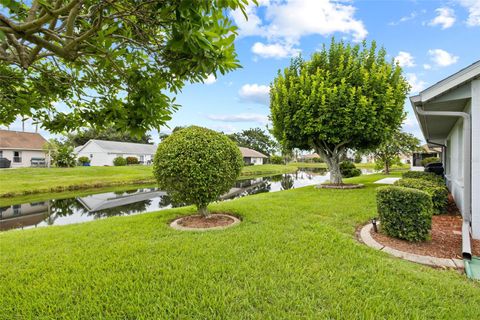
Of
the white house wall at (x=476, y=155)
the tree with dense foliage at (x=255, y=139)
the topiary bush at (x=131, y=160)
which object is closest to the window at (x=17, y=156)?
the topiary bush at (x=131, y=160)

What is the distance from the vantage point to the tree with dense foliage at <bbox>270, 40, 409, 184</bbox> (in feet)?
35.3

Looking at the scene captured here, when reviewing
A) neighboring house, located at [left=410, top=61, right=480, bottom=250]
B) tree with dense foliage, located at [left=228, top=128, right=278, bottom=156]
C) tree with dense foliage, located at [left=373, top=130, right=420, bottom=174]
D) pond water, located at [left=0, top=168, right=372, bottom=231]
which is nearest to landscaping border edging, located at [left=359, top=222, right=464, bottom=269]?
neighboring house, located at [left=410, top=61, right=480, bottom=250]

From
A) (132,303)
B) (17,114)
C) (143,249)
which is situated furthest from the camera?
(143,249)

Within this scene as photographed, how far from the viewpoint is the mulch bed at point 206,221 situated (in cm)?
577

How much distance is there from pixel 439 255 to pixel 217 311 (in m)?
3.82

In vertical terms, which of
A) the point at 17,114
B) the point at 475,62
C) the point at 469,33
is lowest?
the point at 17,114

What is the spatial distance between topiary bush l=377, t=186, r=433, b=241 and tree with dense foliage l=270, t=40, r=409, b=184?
22.5ft

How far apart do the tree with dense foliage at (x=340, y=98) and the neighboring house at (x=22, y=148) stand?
30.9 metres

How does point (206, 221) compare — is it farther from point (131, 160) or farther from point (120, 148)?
point (120, 148)

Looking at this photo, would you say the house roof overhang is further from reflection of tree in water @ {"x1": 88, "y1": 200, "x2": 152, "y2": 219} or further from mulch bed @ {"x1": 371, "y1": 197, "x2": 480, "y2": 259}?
reflection of tree in water @ {"x1": 88, "y1": 200, "x2": 152, "y2": 219}

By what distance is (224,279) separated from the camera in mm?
3107

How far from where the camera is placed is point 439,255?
12.9 feet

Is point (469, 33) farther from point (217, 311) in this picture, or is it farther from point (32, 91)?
point (32, 91)

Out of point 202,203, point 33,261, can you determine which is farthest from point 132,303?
point 202,203
